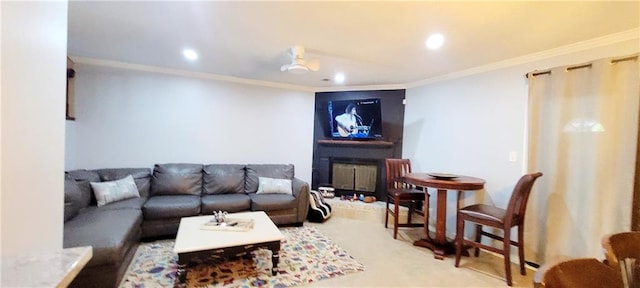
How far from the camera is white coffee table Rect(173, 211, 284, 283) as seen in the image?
6.89 ft

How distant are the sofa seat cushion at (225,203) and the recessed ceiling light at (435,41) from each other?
2.74 meters

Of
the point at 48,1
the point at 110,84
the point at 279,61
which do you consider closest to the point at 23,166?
the point at 48,1

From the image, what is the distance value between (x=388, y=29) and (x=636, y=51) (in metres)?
1.96

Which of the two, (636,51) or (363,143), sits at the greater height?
(636,51)

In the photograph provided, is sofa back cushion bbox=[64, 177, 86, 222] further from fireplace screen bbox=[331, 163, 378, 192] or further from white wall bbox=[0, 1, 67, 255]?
fireplace screen bbox=[331, 163, 378, 192]

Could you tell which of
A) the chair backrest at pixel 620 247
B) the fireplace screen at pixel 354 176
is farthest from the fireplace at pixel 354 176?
the chair backrest at pixel 620 247

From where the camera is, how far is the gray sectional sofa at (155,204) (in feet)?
6.72

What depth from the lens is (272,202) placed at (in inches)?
141

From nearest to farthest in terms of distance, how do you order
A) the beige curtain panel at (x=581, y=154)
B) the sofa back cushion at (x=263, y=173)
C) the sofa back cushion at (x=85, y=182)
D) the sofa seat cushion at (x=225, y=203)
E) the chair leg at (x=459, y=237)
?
the beige curtain panel at (x=581, y=154) < the chair leg at (x=459, y=237) < the sofa back cushion at (x=85, y=182) < the sofa seat cushion at (x=225, y=203) < the sofa back cushion at (x=263, y=173)

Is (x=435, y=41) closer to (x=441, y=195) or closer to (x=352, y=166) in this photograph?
(x=441, y=195)

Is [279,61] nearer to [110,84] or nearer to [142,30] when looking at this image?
[142,30]

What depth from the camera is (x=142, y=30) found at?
2447mm

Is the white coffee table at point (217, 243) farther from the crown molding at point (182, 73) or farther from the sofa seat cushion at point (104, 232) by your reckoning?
the crown molding at point (182, 73)

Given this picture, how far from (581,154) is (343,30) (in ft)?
7.68
